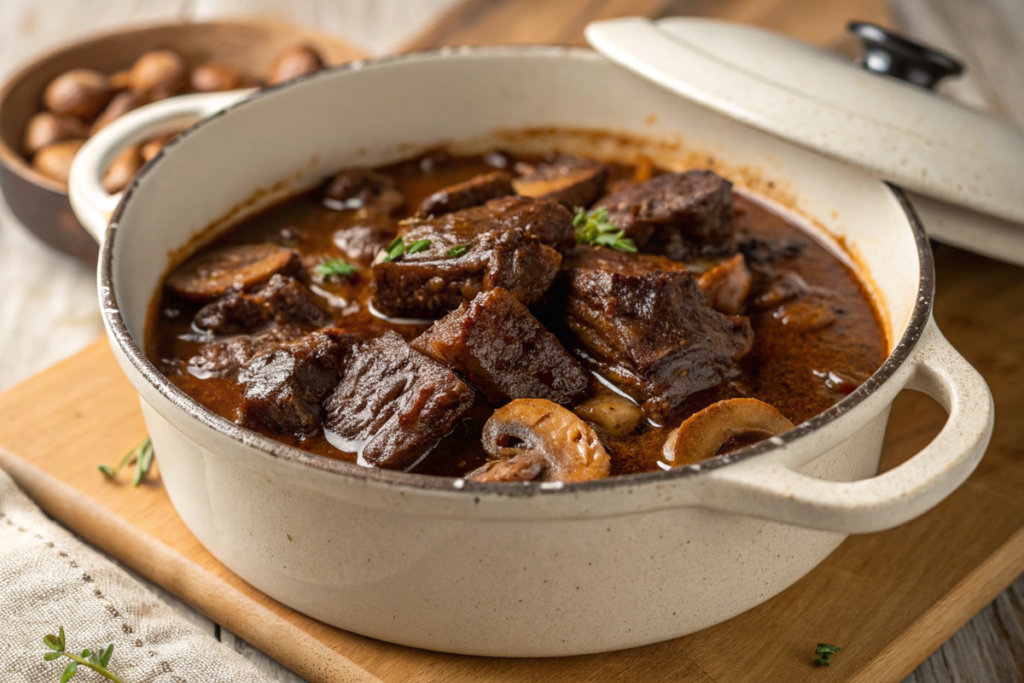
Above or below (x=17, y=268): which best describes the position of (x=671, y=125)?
above

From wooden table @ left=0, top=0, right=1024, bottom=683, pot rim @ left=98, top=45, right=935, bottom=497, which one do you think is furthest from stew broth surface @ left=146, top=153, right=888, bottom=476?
wooden table @ left=0, top=0, right=1024, bottom=683

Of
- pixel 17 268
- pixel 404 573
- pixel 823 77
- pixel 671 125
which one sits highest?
pixel 823 77

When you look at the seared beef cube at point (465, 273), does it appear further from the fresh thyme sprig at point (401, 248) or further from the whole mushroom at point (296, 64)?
the whole mushroom at point (296, 64)

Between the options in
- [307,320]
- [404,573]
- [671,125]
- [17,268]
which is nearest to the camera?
[404,573]

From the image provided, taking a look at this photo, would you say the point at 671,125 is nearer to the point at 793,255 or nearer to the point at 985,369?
the point at 793,255

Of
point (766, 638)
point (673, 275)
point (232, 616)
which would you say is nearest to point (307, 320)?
point (232, 616)

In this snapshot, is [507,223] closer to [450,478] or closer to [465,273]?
[465,273]
